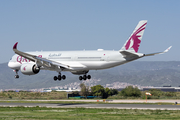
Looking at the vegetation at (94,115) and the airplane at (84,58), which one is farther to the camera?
the airplane at (84,58)

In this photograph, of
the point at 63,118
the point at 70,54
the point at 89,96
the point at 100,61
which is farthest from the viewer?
the point at 89,96

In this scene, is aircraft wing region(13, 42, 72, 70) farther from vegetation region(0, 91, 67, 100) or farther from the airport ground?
vegetation region(0, 91, 67, 100)

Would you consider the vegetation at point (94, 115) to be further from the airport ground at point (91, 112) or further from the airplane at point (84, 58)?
the airplane at point (84, 58)

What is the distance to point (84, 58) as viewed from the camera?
60.8 meters

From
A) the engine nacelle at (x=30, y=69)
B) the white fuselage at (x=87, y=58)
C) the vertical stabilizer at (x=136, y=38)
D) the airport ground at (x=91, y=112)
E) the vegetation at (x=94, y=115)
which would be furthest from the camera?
the engine nacelle at (x=30, y=69)

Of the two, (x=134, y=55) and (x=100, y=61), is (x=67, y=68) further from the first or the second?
(x=134, y=55)

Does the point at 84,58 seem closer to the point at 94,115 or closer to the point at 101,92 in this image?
the point at 94,115

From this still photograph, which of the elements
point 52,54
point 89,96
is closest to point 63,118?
point 52,54

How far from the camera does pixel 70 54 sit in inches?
2493

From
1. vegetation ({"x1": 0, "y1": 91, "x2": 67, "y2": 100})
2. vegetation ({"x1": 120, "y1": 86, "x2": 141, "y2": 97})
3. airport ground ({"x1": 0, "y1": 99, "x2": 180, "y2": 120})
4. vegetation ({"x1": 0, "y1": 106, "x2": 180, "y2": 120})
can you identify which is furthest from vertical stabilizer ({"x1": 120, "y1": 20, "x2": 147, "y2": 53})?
vegetation ({"x1": 120, "y1": 86, "x2": 141, "y2": 97})

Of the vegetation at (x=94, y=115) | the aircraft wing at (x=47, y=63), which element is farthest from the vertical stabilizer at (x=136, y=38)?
the vegetation at (x=94, y=115)

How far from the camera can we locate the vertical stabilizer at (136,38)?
189 feet

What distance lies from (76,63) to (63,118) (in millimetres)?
26388

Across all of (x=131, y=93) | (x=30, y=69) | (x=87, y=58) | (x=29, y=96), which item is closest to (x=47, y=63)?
(x=30, y=69)
